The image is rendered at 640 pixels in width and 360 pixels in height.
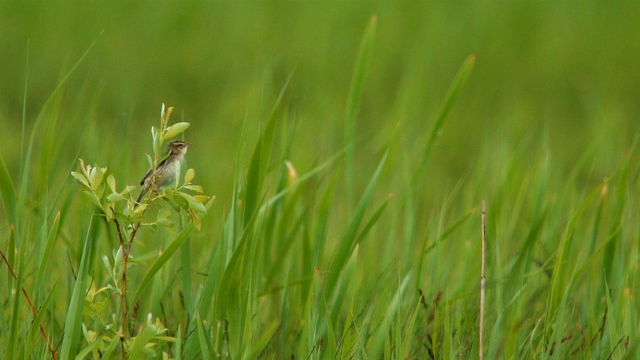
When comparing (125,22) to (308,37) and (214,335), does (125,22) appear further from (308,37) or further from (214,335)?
(214,335)

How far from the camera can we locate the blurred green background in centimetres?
498

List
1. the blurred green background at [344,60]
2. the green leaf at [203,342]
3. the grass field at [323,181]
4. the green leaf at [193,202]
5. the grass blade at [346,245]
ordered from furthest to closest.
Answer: the blurred green background at [344,60] → the grass blade at [346,245] → the grass field at [323,181] → the green leaf at [203,342] → the green leaf at [193,202]

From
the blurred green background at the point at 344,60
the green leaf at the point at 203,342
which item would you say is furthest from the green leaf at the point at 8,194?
the blurred green background at the point at 344,60

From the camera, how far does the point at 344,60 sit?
536 centimetres

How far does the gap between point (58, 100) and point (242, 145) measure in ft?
1.50

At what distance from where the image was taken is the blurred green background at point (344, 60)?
4.98 metres

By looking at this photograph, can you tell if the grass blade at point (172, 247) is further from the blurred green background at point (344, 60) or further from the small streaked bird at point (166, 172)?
the blurred green background at point (344, 60)

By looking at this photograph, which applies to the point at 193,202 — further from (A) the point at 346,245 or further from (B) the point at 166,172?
(A) the point at 346,245

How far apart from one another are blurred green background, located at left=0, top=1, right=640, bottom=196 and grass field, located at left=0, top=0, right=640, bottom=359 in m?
0.01

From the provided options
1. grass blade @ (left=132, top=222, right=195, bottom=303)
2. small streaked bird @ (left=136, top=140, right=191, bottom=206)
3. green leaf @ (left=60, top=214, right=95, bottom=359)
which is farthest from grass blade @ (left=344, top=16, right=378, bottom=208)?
green leaf @ (left=60, top=214, right=95, bottom=359)

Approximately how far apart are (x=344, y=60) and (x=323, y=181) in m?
1.89

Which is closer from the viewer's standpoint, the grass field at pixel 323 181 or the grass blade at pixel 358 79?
the grass field at pixel 323 181

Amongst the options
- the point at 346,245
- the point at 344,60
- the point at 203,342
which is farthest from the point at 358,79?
the point at 344,60

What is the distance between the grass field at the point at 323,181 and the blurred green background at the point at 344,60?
15 mm
